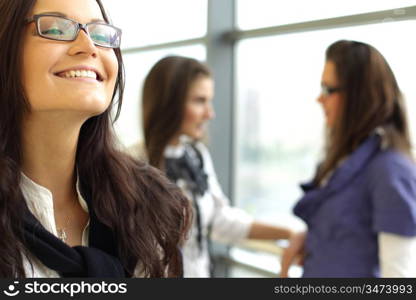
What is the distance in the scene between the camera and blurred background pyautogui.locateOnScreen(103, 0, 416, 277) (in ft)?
8.40

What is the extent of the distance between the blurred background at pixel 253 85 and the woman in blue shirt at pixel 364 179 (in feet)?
1.81

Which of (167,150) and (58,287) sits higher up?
(167,150)

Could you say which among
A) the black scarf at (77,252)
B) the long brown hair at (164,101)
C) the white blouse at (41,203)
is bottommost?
the black scarf at (77,252)

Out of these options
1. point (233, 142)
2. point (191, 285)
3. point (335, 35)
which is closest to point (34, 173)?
point (191, 285)

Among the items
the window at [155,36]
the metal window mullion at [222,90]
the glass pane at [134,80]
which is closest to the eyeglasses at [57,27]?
the window at [155,36]

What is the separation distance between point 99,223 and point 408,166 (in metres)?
0.95

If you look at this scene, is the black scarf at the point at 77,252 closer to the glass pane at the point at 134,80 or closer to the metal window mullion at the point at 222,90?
the glass pane at the point at 134,80

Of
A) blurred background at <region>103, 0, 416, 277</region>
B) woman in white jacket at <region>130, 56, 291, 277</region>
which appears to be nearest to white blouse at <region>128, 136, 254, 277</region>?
woman in white jacket at <region>130, 56, 291, 277</region>

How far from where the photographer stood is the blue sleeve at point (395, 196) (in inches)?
57.9

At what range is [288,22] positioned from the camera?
2.53m

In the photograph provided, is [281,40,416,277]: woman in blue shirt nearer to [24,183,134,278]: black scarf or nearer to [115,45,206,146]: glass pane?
[24,183,134,278]: black scarf

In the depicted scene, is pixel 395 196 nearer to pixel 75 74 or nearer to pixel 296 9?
pixel 75 74

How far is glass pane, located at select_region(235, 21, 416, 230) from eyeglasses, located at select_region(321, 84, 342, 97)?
724 millimetres

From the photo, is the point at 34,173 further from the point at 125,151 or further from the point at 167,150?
the point at 167,150
